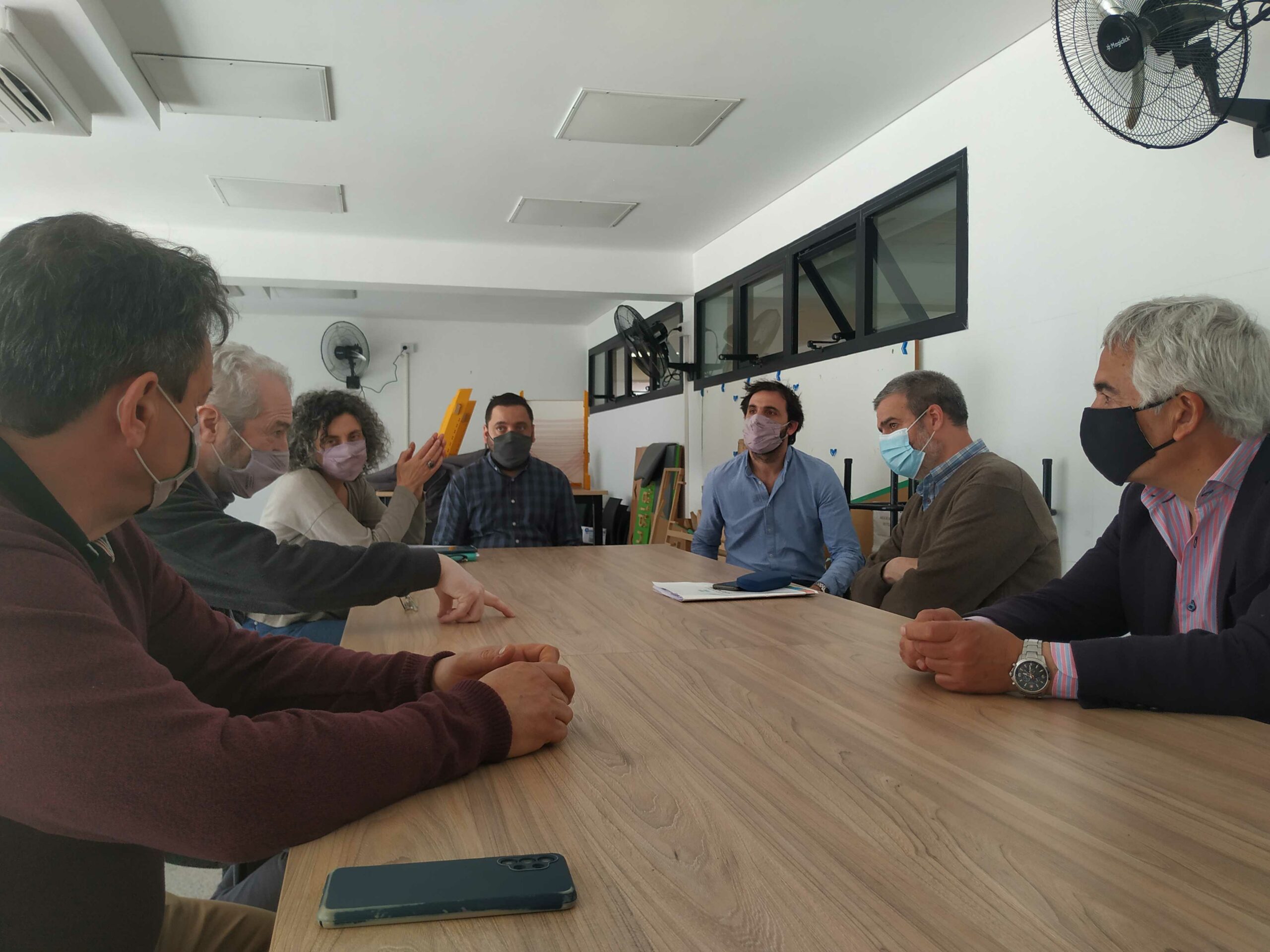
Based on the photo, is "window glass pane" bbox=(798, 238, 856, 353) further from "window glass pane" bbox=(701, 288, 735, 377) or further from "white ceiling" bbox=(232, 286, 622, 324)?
"white ceiling" bbox=(232, 286, 622, 324)

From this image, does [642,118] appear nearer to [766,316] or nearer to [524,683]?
[766,316]

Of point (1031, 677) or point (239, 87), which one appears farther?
point (239, 87)

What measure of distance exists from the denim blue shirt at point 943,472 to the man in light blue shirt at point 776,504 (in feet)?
1.22

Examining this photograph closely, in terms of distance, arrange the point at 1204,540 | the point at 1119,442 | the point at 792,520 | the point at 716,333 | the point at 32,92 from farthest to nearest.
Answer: the point at 716,333, the point at 32,92, the point at 792,520, the point at 1119,442, the point at 1204,540

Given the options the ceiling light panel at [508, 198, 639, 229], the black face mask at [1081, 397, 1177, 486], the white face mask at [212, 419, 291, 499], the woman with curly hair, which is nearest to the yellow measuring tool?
the woman with curly hair

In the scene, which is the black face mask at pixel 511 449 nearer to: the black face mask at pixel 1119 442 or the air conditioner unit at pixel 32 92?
the air conditioner unit at pixel 32 92

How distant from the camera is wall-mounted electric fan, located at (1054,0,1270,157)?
2.02 metres

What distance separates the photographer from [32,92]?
11.4 ft

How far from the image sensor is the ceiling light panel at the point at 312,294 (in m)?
8.15

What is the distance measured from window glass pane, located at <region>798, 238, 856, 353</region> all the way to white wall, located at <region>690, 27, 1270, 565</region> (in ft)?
2.57

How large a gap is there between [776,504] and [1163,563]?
190 centimetres

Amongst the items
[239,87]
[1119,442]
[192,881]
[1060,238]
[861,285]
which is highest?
[239,87]

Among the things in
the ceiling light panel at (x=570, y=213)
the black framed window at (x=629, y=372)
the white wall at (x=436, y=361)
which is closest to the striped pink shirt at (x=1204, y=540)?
the ceiling light panel at (x=570, y=213)

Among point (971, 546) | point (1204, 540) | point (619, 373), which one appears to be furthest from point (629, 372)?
point (1204, 540)
